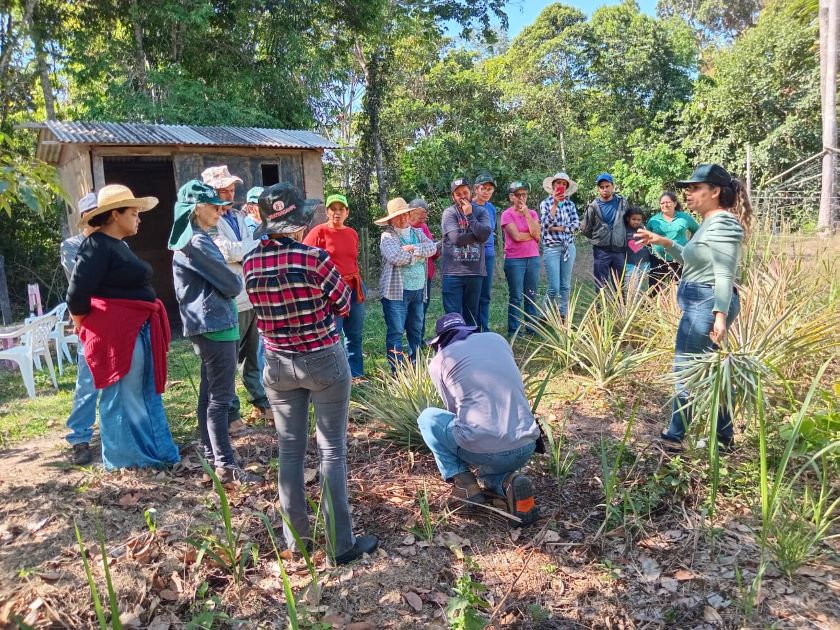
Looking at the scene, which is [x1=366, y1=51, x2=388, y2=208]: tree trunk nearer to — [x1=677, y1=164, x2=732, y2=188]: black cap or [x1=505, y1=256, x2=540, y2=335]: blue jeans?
[x1=505, y1=256, x2=540, y2=335]: blue jeans

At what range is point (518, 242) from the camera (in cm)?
679

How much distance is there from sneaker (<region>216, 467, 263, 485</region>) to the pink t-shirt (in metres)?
4.17

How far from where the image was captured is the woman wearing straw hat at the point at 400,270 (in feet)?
18.4

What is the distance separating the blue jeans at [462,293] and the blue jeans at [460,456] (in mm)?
2890

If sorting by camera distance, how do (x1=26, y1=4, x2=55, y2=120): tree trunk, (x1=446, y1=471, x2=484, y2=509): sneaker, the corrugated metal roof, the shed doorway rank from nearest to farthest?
(x1=446, y1=471, x2=484, y2=509): sneaker < the corrugated metal roof < the shed doorway < (x1=26, y1=4, x2=55, y2=120): tree trunk

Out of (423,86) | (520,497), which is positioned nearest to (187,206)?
(520,497)

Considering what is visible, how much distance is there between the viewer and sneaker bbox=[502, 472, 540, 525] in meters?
3.15

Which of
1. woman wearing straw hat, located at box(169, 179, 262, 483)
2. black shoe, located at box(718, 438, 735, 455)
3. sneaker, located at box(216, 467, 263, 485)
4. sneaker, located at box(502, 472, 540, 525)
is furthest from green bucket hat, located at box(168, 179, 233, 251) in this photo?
black shoe, located at box(718, 438, 735, 455)

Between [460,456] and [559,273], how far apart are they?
419 centimetres

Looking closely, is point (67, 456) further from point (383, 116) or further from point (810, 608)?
point (383, 116)

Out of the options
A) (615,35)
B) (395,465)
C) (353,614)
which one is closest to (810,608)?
(353,614)

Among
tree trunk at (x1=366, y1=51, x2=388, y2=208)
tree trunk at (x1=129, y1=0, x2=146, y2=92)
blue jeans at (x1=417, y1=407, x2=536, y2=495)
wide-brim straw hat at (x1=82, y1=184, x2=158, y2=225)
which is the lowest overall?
blue jeans at (x1=417, y1=407, x2=536, y2=495)

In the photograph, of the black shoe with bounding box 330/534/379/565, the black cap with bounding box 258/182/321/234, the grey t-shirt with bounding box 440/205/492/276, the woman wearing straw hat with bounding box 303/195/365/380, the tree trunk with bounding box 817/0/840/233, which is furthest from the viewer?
the tree trunk with bounding box 817/0/840/233

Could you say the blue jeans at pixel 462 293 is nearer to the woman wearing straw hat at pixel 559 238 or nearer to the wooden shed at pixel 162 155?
the woman wearing straw hat at pixel 559 238
